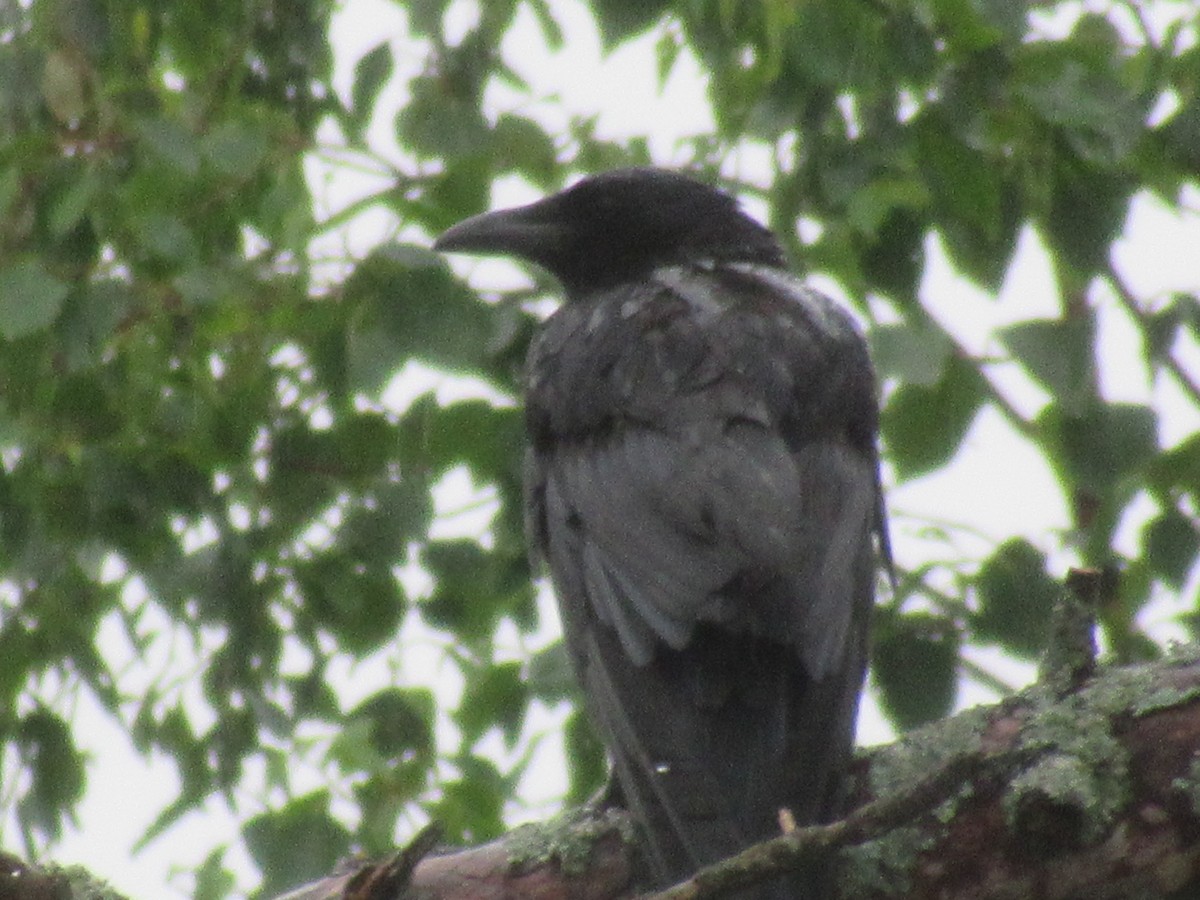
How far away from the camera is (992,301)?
410cm

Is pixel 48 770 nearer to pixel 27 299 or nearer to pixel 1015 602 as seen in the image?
pixel 27 299

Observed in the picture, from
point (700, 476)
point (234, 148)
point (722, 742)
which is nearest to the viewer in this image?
point (722, 742)

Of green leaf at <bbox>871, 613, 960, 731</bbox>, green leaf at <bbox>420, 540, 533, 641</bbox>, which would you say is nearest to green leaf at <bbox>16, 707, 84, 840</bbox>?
green leaf at <bbox>420, 540, 533, 641</bbox>

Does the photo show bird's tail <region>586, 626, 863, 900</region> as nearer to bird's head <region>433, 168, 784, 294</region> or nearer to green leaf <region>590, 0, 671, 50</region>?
green leaf <region>590, 0, 671, 50</region>

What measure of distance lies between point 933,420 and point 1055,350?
34 centimetres

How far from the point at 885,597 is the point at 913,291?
73 centimetres

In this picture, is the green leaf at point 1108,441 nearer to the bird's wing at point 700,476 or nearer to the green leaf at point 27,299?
the bird's wing at point 700,476

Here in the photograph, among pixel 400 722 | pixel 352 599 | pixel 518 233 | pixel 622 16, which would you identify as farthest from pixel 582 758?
pixel 622 16

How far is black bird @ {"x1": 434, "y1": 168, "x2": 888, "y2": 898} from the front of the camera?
10.1 ft

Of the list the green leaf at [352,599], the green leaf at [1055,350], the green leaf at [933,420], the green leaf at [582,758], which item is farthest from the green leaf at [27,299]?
the green leaf at [1055,350]

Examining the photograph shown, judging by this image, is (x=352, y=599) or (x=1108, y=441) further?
(x=352, y=599)

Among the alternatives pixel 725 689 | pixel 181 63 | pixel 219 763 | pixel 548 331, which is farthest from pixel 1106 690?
pixel 181 63

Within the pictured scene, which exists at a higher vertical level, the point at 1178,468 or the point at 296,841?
the point at 1178,468

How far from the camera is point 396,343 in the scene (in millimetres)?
3984
